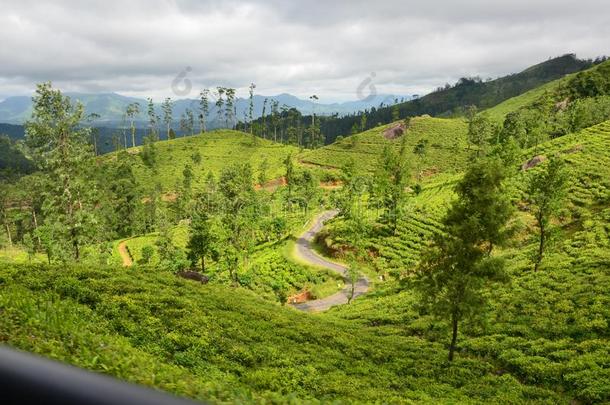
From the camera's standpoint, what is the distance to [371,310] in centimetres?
4078

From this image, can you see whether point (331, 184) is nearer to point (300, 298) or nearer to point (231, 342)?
point (300, 298)

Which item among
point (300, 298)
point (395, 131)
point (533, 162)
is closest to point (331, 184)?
point (395, 131)

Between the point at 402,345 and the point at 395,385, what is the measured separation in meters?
7.59

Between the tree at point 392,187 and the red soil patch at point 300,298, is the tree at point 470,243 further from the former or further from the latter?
the tree at point 392,187

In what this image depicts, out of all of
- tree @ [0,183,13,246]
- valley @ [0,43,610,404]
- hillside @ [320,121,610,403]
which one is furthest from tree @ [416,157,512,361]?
tree @ [0,183,13,246]

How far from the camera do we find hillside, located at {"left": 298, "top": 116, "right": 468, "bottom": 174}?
12912 centimetres

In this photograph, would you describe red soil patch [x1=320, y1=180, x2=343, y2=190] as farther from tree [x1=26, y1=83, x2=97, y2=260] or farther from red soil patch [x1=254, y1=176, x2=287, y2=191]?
tree [x1=26, y1=83, x2=97, y2=260]

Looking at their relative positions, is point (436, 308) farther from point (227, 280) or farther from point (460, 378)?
point (227, 280)

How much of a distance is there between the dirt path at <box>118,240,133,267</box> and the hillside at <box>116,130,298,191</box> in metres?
38.7

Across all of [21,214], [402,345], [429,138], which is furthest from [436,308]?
[429,138]

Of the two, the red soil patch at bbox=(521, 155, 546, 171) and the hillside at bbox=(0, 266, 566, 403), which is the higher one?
the red soil patch at bbox=(521, 155, 546, 171)

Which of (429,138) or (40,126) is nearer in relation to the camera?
(40,126)

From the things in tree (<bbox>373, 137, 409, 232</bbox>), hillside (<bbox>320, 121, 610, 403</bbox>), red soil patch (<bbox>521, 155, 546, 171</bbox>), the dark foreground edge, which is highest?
the dark foreground edge

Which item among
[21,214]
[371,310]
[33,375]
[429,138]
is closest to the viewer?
[33,375]
